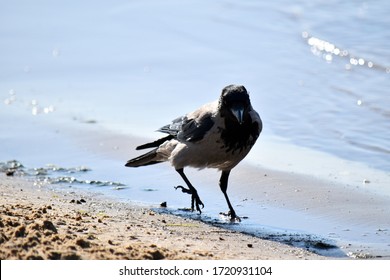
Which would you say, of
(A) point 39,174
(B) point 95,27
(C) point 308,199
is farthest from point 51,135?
(B) point 95,27

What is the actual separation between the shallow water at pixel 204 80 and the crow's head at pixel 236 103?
2.86 feet

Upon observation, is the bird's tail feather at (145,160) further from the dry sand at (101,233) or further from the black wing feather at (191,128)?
the dry sand at (101,233)

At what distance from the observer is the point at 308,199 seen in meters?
8.36

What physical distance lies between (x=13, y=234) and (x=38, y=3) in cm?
984

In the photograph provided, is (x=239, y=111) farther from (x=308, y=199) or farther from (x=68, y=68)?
(x=68, y=68)

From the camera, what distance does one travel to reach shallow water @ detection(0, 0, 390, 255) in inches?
366

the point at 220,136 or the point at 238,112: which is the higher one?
the point at 238,112

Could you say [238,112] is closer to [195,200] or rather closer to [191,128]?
[191,128]

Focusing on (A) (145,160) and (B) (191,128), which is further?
(A) (145,160)

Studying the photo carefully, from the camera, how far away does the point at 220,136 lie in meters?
8.11

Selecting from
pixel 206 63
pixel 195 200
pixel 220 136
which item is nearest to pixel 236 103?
pixel 220 136

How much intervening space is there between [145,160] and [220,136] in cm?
115

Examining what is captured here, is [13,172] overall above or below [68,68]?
below

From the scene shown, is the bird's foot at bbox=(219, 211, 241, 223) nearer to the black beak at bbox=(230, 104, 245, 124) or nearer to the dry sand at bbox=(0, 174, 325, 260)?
the dry sand at bbox=(0, 174, 325, 260)
